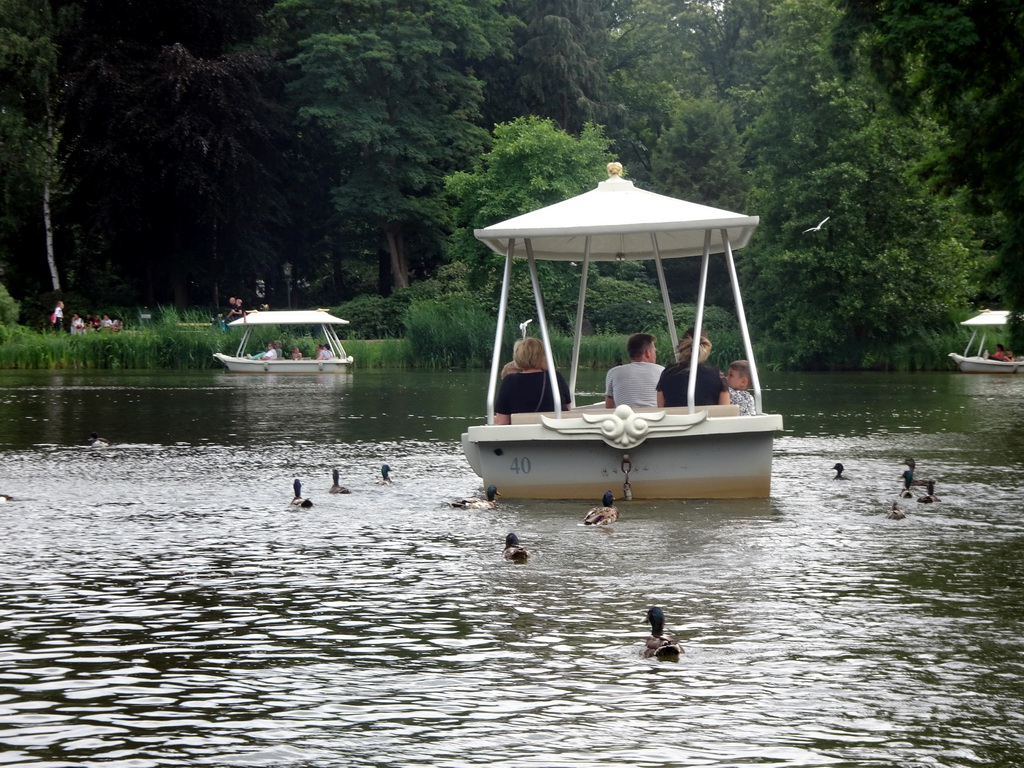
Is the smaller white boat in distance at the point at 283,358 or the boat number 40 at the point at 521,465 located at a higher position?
the smaller white boat in distance at the point at 283,358

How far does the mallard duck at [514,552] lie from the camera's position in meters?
12.0

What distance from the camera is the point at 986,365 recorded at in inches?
2219

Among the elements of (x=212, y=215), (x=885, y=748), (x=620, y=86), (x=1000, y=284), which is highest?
(x=620, y=86)

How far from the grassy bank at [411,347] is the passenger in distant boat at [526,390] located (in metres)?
35.7

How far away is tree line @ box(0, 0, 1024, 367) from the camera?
61469 mm

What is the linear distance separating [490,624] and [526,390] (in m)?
6.99

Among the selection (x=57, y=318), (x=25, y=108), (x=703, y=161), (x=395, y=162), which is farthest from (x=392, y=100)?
(x=57, y=318)

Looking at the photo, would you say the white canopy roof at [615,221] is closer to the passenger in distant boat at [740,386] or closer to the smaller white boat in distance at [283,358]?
the passenger in distant boat at [740,386]

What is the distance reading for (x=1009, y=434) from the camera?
86.8ft

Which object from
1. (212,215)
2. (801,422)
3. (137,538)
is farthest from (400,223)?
(137,538)

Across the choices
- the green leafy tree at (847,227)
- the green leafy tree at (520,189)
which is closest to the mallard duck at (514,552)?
the green leafy tree at (847,227)

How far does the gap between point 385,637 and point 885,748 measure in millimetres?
3395

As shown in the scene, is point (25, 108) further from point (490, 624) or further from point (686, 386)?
point (490, 624)

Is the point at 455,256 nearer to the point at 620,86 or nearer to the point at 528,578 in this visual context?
the point at 620,86
